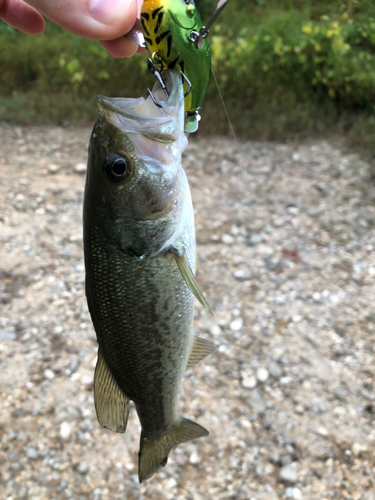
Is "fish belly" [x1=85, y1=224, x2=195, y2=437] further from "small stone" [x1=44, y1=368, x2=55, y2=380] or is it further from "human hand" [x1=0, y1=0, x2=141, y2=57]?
"small stone" [x1=44, y1=368, x2=55, y2=380]

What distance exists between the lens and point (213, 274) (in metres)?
3.75

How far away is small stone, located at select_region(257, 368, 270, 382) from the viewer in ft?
9.77

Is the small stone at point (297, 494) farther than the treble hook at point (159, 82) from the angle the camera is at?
Yes

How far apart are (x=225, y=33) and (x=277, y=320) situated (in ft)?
16.8

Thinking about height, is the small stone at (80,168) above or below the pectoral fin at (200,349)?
below

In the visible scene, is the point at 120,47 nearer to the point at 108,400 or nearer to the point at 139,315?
the point at 139,315

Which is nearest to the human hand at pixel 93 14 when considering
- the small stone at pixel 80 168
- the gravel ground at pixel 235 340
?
the gravel ground at pixel 235 340

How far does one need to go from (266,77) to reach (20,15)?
422 cm

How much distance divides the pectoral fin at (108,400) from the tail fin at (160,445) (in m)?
0.18

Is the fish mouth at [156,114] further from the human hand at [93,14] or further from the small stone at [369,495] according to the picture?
the small stone at [369,495]

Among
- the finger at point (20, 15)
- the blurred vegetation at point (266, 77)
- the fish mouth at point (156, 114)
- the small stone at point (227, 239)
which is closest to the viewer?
the fish mouth at point (156, 114)

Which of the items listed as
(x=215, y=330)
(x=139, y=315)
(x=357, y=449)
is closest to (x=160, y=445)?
(x=139, y=315)

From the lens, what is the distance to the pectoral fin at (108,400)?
141cm

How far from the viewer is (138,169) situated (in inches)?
48.7
